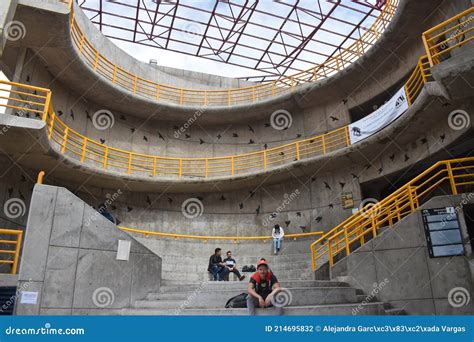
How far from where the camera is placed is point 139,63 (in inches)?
805

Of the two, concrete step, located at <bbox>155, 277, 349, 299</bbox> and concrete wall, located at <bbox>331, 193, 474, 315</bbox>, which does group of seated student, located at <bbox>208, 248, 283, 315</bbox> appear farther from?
concrete wall, located at <bbox>331, 193, 474, 315</bbox>

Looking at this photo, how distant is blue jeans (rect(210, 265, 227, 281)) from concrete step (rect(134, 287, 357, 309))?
2.21 metres

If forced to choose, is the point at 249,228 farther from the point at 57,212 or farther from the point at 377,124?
the point at 57,212

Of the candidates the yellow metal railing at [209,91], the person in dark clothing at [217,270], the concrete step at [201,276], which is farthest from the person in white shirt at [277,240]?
the yellow metal railing at [209,91]

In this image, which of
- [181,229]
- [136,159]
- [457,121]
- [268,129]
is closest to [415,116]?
[457,121]

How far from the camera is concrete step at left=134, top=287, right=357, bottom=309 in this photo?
815 centimetres

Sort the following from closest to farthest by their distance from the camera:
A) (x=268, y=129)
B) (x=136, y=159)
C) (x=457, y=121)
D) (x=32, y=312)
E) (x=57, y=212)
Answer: (x=32, y=312), (x=57, y=212), (x=457, y=121), (x=136, y=159), (x=268, y=129)

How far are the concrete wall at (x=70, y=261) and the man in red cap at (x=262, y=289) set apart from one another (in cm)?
389

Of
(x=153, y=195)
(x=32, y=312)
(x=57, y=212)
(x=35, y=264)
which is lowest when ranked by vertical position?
(x=32, y=312)

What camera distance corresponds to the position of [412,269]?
9250mm

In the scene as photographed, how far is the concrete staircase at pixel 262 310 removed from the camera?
734 centimetres

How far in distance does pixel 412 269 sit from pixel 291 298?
10.9ft

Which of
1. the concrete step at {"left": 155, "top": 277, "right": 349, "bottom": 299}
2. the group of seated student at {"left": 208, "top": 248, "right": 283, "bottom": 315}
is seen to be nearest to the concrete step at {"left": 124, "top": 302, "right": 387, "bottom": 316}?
the group of seated student at {"left": 208, "top": 248, "right": 283, "bottom": 315}

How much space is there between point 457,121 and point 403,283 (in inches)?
236
